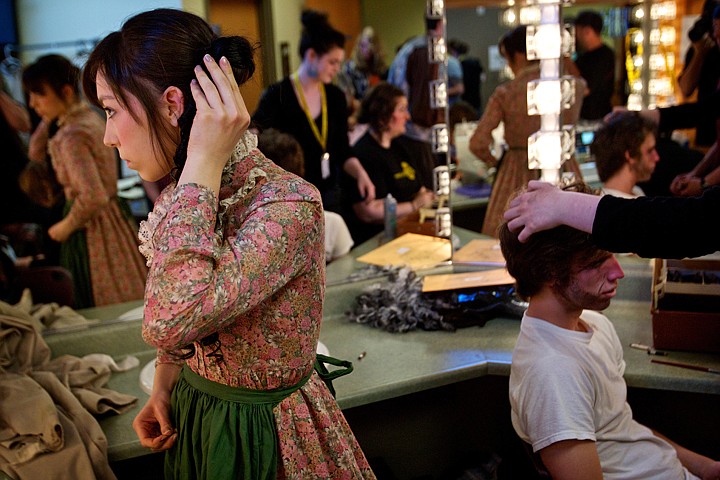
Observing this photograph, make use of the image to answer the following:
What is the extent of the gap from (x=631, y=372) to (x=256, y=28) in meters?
1.36

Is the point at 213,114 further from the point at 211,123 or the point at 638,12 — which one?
the point at 638,12

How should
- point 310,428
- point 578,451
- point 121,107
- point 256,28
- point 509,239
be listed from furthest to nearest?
point 256,28
point 509,239
point 578,451
point 310,428
point 121,107

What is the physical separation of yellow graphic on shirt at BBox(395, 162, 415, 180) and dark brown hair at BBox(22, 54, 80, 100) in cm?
105

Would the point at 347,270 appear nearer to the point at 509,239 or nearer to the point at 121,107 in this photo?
the point at 509,239

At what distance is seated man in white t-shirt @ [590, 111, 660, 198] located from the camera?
99.3 inches

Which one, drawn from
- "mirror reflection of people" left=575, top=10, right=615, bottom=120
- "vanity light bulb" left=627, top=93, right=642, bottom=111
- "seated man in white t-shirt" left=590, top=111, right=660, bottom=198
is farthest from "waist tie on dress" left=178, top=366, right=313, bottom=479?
"vanity light bulb" left=627, top=93, right=642, bottom=111

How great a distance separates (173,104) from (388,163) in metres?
1.43

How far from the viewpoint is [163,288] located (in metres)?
0.98

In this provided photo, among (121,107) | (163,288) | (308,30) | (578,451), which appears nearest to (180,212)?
(163,288)

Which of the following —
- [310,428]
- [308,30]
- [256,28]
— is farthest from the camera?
[308,30]

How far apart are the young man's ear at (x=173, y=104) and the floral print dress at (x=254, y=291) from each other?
0.35 ft

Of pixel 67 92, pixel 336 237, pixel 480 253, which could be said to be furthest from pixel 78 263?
pixel 480 253

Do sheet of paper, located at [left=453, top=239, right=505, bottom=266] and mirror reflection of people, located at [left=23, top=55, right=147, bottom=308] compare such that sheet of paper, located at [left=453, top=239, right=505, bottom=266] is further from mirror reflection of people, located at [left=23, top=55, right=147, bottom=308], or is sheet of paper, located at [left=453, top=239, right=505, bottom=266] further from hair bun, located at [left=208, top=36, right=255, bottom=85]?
hair bun, located at [left=208, top=36, right=255, bottom=85]

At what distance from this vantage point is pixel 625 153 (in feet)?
8.28
